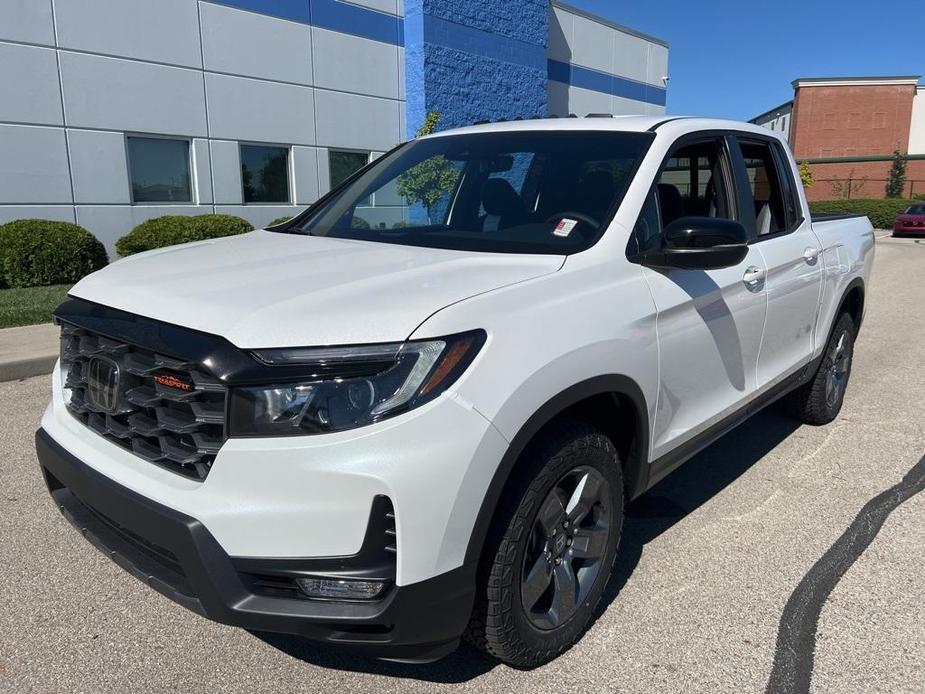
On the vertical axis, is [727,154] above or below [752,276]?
above

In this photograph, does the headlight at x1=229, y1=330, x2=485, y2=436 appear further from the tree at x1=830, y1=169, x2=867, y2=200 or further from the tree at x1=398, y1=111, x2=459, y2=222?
the tree at x1=830, y1=169, x2=867, y2=200

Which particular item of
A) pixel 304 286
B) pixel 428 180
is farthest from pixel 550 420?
pixel 428 180

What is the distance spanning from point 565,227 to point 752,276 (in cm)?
108

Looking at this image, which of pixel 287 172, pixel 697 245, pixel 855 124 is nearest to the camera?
pixel 697 245

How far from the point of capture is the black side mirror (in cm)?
272

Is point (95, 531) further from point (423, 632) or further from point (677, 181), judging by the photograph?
point (677, 181)

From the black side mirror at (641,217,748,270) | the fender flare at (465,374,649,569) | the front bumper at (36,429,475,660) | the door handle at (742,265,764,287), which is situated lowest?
the front bumper at (36,429,475,660)

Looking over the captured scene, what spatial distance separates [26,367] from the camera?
6.12 metres

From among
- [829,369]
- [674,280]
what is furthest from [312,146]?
[674,280]

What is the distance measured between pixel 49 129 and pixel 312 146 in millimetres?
5086

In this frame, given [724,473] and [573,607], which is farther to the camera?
[724,473]

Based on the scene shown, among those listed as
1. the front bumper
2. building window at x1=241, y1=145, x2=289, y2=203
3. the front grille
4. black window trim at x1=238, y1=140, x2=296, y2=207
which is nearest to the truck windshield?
the front grille

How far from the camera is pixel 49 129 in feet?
38.9

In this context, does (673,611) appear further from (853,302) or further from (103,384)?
(853,302)
